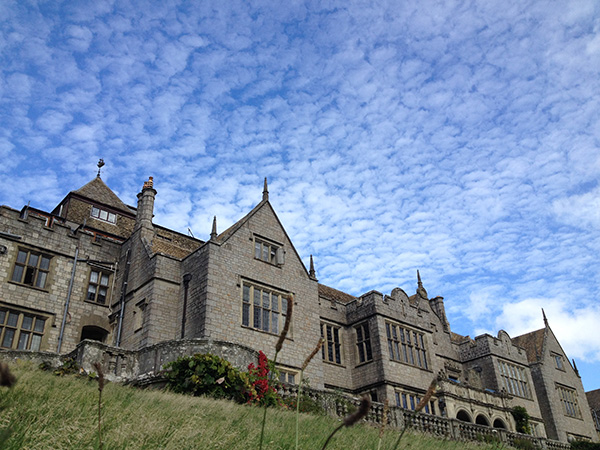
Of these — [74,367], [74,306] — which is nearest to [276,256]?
[74,306]

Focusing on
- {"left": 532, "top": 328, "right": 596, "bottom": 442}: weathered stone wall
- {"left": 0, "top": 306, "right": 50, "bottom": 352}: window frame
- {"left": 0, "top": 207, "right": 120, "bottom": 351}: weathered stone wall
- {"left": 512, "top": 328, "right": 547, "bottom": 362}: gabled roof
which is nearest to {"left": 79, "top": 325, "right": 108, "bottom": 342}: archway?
{"left": 0, "top": 207, "right": 120, "bottom": 351}: weathered stone wall

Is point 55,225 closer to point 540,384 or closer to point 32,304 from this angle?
point 32,304

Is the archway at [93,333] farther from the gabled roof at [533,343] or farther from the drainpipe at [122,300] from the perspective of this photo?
the gabled roof at [533,343]

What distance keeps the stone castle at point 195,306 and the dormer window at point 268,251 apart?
62 millimetres

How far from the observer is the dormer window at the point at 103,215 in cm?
3006

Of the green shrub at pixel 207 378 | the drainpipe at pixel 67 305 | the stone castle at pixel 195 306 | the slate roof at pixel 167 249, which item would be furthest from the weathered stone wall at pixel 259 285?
the drainpipe at pixel 67 305

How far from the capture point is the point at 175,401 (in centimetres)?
1096

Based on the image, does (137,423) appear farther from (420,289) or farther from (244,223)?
(420,289)

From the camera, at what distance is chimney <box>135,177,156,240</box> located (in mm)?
24511

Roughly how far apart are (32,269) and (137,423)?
16010 mm

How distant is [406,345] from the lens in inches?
1088

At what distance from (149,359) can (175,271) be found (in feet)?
22.9

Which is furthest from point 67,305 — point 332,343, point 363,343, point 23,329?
point 363,343

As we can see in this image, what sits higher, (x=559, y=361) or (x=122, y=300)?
(x=559, y=361)
